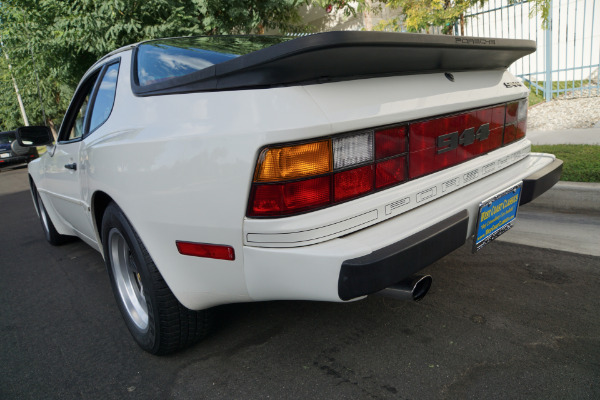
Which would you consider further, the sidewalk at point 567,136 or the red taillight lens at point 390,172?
the sidewalk at point 567,136

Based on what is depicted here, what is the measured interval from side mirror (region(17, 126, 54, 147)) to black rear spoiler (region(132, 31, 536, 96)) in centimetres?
199

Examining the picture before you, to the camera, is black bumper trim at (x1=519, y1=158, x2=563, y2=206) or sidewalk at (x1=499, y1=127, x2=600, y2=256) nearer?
black bumper trim at (x1=519, y1=158, x2=563, y2=206)

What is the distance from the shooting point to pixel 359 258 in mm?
1604

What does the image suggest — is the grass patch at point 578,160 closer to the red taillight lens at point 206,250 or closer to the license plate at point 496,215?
the license plate at point 496,215

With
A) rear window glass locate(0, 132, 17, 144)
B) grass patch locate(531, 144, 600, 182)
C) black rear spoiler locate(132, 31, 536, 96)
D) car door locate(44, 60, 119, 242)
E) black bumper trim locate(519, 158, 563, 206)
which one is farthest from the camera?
rear window glass locate(0, 132, 17, 144)

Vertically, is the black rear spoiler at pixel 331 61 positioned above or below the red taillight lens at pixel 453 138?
above

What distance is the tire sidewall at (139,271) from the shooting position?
2088mm

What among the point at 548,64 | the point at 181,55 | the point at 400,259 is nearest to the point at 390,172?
the point at 400,259

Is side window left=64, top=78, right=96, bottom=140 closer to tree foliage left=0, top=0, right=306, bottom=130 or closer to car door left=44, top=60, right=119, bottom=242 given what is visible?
car door left=44, top=60, right=119, bottom=242

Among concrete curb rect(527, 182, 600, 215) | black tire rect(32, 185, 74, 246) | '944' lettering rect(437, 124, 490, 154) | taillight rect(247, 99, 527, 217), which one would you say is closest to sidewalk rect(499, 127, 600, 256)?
concrete curb rect(527, 182, 600, 215)

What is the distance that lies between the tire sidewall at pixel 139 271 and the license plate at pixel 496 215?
1.52m

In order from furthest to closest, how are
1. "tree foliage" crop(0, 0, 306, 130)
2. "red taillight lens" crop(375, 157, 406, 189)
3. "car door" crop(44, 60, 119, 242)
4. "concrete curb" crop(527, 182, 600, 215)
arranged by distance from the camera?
"tree foliage" crop(0, 0, 306, 130) < "concrete curb" crop(527, 182, 600, 215) < "car door" crop(44, 60, 119, 242) < "red taillight lens" crop(375, 157, 406, 189)

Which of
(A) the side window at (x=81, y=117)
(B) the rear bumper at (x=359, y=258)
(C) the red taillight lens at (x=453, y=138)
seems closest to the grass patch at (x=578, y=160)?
(C) the red taillight lens at (x=453, y=138)

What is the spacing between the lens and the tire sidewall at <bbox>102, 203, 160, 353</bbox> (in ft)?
6.85
